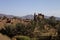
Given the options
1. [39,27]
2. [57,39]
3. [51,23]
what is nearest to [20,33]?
[57,39]

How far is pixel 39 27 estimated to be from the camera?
43688 millimetres

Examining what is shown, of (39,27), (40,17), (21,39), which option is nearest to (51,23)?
(40,17)

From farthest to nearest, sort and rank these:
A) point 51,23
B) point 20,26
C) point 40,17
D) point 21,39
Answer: point 40,17, point 51,23, point 20,26, point 21,39

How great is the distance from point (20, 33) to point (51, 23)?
25.5 metres

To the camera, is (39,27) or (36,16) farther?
(36,16)

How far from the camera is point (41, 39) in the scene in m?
28.8

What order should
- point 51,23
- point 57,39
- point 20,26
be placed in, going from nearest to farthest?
point 57,39, point 20,26, point 51,23

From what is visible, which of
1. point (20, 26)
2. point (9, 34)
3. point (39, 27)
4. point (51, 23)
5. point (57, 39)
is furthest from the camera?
point (51, 23)

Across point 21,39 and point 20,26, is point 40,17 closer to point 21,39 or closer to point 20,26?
point 20,26

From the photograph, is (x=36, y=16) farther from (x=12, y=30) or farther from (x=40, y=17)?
(x=12, y=30)

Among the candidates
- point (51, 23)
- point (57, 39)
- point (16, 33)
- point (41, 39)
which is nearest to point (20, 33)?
point (16, 33)

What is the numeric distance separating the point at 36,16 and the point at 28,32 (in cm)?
2773

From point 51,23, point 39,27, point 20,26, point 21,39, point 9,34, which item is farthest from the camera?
point 51,23

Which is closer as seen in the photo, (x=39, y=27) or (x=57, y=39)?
(x=57, y=39)
